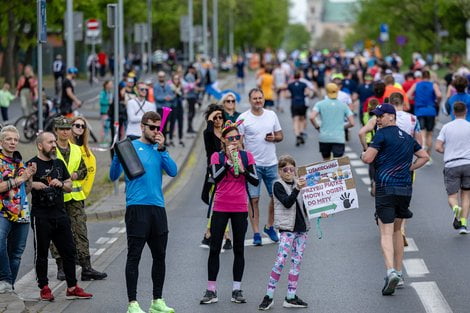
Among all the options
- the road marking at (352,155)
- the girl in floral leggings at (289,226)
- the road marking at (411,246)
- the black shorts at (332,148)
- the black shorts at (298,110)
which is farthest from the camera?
the black shorts at (298,110)

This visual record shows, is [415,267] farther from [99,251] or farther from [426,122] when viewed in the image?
[426,122]

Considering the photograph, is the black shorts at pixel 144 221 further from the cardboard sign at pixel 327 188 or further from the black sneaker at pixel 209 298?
the cardboard sign at pixel 327 188

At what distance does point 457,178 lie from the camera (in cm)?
1534

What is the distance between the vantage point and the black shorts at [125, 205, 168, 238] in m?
10.5

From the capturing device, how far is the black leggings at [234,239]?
11242mm

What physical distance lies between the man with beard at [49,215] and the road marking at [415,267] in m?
3.12

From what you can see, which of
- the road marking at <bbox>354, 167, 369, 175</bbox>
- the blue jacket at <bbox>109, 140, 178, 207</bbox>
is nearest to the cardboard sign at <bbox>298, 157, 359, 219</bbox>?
the blue jacket at <bbox>109, 140, 178, 207</bbox>

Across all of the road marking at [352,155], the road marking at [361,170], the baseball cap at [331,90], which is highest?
the baseball cap at [331,90]

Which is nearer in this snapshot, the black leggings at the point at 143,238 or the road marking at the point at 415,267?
the black leggings at the point at 143,238

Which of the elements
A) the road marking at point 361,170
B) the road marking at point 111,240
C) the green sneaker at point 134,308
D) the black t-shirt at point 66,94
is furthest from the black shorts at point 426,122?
the green sneaker at point 134,308

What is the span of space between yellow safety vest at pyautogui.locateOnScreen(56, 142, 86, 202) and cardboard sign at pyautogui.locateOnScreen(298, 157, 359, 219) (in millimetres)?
2165

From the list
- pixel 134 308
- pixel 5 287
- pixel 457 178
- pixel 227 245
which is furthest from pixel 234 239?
pixel 457 178

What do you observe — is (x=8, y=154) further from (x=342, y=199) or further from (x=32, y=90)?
(x=32, y=90)

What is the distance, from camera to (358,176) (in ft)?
73.6
